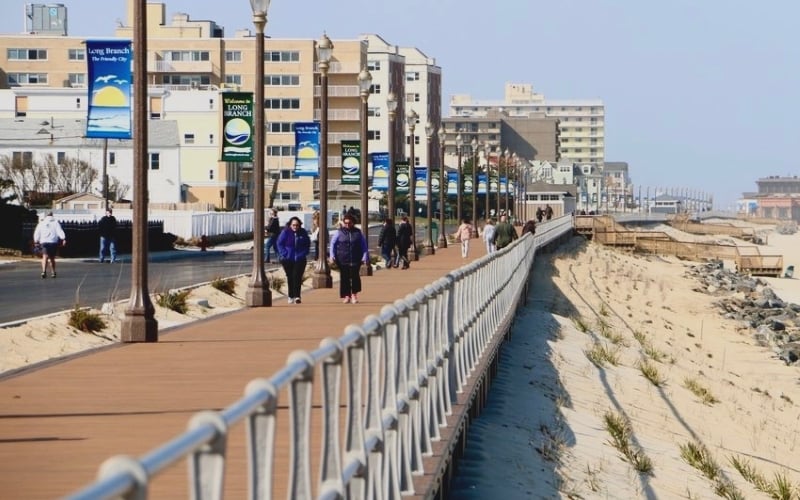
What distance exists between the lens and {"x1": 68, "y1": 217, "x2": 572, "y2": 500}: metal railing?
3986 mm

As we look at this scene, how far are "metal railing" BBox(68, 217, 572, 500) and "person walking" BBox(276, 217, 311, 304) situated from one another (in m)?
8.88

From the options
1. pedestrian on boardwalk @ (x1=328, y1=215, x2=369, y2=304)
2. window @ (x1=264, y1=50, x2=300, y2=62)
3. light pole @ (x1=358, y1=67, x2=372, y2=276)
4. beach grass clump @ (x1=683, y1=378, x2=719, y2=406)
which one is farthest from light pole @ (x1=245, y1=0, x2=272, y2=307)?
window @ (x1=264, y1=50, x2=300, y2=62)

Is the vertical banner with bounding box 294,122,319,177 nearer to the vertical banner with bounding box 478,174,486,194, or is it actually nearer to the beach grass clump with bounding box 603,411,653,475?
the beach grass clump with bounding box 603,411,653,475

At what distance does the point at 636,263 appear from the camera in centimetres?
8775

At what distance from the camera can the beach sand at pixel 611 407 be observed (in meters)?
15.0

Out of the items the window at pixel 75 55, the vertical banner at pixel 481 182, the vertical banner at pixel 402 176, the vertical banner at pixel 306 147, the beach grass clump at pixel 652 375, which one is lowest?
the beach grass clump at pixel 652 375

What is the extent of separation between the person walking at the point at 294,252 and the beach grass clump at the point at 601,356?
17.6 feet

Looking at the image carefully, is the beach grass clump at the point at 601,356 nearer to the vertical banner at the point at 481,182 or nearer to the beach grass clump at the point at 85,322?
the beach grass clump at the point at 85,322

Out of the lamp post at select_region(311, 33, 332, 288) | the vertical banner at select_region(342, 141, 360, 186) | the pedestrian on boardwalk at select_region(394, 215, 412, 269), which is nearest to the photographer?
the lamp post at select_region(311, 33, 332, 288)

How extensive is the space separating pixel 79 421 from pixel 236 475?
346 centimetres

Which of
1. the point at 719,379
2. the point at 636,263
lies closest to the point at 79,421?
the point at 719,379

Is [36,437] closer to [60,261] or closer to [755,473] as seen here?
[755,473]

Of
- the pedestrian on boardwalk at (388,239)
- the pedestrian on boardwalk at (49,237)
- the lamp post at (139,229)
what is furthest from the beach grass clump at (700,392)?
the pedestrian on boardwalk at (49,237)

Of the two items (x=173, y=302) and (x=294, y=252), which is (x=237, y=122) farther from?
(x=173, y=302)
